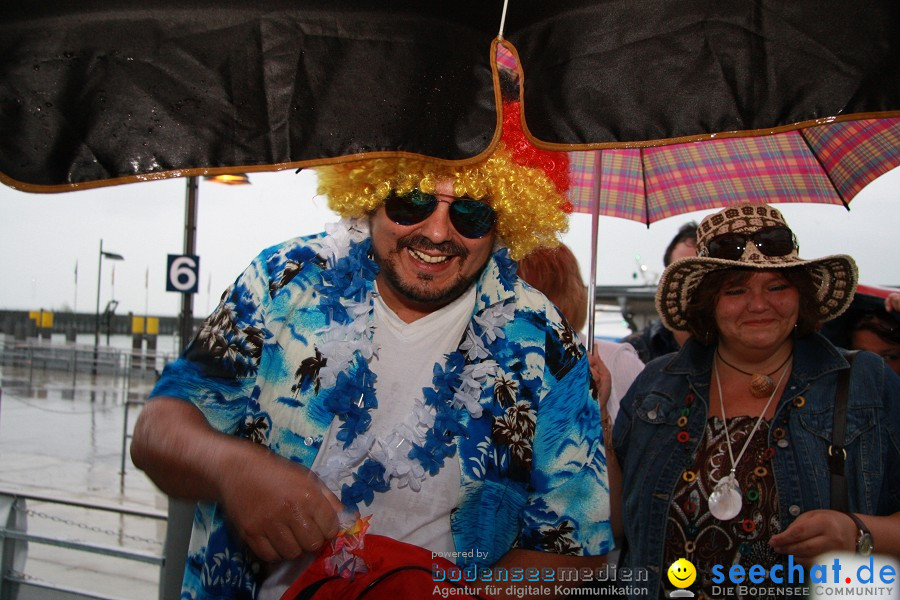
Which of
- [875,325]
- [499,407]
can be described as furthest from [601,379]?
[875,325]

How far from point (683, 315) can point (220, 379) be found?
172cm

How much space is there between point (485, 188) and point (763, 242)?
1003 millimetres

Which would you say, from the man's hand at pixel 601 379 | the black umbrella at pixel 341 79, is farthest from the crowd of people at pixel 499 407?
the black umbrella at pixel 341 79

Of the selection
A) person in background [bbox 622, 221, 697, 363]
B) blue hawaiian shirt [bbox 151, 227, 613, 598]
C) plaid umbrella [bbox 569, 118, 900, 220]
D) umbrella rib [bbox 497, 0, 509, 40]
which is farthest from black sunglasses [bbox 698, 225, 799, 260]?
person in background [bbox 622, 221, 697, 363]

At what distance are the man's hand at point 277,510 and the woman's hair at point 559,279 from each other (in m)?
1.86

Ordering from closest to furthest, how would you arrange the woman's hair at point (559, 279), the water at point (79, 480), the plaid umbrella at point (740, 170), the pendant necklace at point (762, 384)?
1. the pendant necklace at point (762, 384)
2. the plaid umbrella at point (740, 170)
3. the woman's hair at point (559, 279)
4. the water at point (79, 480)

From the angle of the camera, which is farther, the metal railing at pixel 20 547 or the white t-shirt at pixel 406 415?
the metal railing at pixel 20 547

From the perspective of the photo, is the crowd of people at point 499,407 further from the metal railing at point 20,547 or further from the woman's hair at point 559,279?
the metal railing at point 20,547

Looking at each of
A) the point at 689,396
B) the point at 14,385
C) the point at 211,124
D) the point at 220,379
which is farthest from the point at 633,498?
the point at 14,385

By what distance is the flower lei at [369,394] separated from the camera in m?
1.89

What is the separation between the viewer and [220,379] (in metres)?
1.71

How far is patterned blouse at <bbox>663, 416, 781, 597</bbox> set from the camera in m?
2.16

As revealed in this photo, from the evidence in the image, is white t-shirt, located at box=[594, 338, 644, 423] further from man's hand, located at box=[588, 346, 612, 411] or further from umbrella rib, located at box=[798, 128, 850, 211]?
umbrella rib, located at box=[798, 128, 850, 211]

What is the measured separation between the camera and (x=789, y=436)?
7.29 ft
